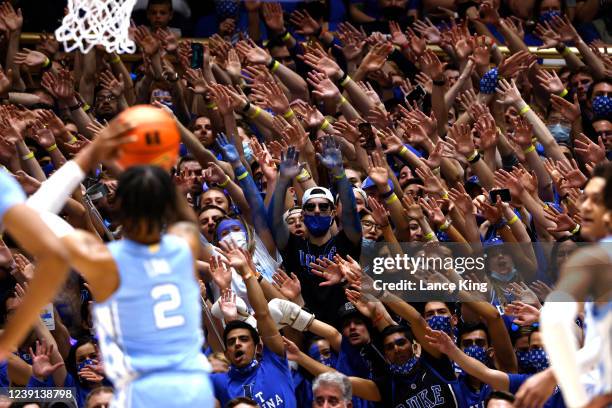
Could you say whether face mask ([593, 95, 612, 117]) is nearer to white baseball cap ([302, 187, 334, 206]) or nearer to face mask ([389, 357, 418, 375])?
white baseball cap ([302, 187, 334, 206])

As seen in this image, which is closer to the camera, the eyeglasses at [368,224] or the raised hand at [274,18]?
the eyeglasses at [368,224]

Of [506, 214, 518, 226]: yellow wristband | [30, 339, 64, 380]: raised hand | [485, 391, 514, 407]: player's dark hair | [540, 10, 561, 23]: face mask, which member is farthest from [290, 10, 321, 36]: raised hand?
[485, 391, 514, 407]: player's dark hair

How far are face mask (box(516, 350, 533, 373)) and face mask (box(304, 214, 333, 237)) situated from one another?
5.02 feet

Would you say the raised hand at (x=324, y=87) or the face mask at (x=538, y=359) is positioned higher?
the raised hand at (x=324, y=87)

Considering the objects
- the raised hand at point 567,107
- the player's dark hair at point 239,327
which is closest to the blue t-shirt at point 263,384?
the player's dark hair at point 239,327

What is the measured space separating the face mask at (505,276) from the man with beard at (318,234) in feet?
3.05

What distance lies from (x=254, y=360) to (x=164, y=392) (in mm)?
3436

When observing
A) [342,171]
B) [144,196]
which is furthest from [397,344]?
[144,196]

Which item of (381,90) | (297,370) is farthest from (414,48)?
(297,370)

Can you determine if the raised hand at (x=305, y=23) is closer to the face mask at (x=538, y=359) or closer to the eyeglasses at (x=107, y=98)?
the eyeglasses at (x=107, y=98)

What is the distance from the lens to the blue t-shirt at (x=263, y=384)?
24.7ft

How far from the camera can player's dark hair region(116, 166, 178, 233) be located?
4219 millimetres

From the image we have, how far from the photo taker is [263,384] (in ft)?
24.8

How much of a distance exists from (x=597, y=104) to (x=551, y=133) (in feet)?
1.50
